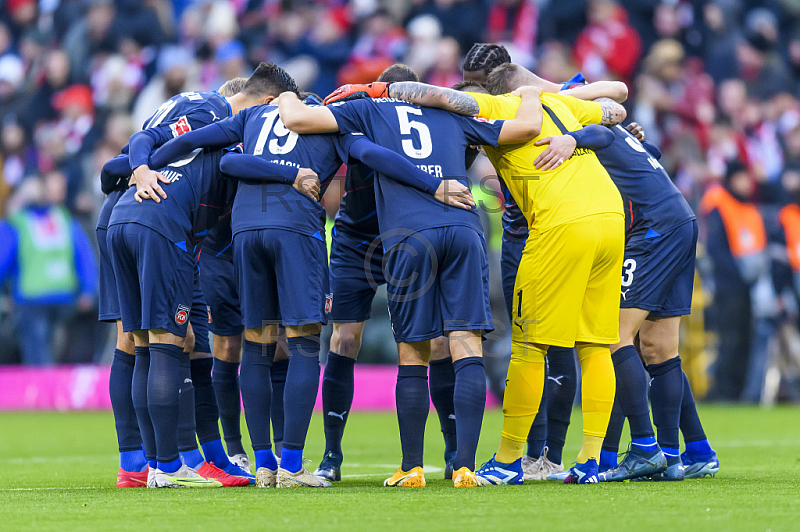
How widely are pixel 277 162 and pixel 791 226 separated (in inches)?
353

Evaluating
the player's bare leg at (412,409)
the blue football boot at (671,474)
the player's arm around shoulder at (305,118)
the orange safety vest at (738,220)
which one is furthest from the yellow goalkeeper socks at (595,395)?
the orange safety vest at (738,220)

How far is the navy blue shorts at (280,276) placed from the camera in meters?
4.42

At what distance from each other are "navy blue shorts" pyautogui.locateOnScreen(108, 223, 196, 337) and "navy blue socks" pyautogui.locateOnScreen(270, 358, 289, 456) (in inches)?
26.4

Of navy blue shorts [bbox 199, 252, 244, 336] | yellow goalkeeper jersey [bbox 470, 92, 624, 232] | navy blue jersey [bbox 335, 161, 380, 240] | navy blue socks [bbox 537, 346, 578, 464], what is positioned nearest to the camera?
yellow goalkeeper jersey [bbox 470, 92, 624, 232]

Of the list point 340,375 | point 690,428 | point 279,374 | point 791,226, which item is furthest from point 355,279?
point 791,226

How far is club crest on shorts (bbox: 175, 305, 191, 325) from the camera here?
14.9ft

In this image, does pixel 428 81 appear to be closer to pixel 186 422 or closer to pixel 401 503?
pixel 186 422

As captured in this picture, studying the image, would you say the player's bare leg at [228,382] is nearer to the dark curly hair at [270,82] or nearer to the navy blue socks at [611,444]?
the dark curly hair at [270,82]

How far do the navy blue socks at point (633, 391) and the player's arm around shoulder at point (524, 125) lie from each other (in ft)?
3.97

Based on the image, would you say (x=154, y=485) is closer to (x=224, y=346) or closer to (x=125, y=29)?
(x=224, y=346)

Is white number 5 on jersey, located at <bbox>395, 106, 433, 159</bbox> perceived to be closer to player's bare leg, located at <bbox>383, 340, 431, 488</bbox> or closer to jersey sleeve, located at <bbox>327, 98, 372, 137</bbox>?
jersey sleeve, located at <bbox>327, 98, 372, 137</bbox>

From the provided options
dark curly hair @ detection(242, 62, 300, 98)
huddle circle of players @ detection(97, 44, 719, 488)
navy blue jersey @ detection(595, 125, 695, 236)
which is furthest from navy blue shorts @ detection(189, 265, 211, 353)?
navy blue jersey @ detection(595, 125, 695, 236)

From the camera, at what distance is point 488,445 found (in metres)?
7.27

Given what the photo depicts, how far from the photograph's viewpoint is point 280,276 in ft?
14.5
